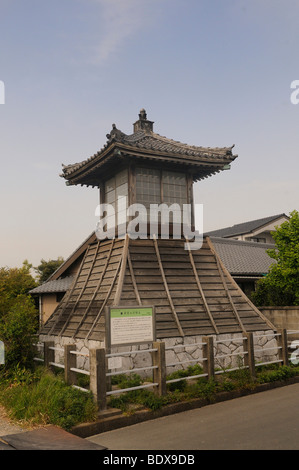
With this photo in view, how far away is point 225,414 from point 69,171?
10417mm

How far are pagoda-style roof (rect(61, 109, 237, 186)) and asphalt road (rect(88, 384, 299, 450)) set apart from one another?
782 cm

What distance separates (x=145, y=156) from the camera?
13070 mm

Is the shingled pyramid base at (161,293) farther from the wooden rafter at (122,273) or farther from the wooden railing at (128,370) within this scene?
the wooden railing at (128,370)

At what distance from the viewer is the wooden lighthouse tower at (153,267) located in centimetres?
1173

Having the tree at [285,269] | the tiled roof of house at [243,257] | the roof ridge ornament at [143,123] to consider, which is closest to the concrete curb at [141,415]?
the tree at [285,269]

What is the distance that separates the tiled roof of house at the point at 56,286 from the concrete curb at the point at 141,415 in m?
11.6

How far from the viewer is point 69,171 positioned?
15320mm

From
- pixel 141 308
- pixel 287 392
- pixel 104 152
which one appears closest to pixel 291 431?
pixel 287 392

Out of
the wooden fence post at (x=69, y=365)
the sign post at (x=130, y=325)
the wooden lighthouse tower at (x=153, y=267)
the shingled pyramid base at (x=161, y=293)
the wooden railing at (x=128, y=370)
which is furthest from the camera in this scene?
the wooden lighthouse tower at (x=153, y=267)

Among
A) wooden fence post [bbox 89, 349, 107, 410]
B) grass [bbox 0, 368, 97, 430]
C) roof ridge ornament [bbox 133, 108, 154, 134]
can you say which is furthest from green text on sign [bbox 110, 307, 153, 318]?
roof ridge ornament [bbox 133, 108, 154, 134]

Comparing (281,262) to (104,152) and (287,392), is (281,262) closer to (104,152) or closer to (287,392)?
(287,392)

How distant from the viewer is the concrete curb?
744 cm

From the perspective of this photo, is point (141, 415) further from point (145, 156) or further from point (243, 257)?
point (243, 257)

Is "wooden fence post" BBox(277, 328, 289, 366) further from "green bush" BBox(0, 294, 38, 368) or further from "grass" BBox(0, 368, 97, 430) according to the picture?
"green bush" BBox(0, 294, 38, 368)
